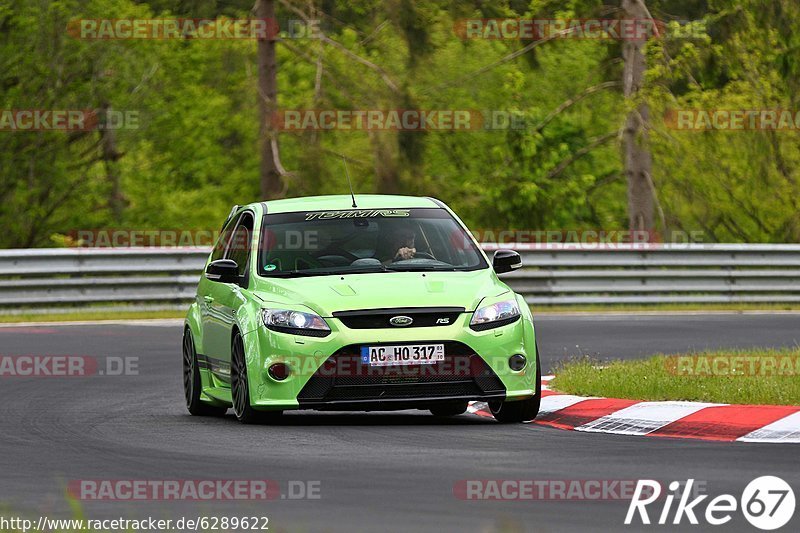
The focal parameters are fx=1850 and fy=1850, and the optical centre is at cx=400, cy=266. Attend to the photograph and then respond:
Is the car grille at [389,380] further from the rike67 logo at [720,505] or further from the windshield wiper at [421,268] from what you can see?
the rike67 logo at [720,505]

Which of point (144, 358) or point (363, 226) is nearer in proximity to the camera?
point (363, 226)

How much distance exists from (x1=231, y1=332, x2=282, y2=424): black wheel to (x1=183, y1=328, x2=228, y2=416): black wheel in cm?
105

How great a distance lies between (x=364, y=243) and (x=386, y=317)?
1374 mm

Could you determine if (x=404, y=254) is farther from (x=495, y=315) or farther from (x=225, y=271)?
(x=225, y=271)

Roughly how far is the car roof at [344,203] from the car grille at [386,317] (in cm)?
172

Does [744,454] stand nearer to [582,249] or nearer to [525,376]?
[525,376]

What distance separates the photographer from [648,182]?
35312 mm

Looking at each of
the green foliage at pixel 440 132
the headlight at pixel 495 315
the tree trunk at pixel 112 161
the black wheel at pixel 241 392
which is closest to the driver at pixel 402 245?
the headlight at pixel 495 315

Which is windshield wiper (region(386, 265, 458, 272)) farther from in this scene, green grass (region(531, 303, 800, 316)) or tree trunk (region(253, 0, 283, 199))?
tree trunk (region(253, 0, 283, 199))

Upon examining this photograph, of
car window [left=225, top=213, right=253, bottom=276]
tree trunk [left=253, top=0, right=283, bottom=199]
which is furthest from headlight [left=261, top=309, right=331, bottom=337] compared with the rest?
tree trunk [left=253, top=0, right=283, bottom=199]

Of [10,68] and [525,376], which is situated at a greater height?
[10,68]

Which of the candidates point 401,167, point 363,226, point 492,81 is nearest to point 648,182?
point 401,167

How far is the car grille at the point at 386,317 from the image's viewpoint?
464 inches

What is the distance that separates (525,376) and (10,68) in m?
25.4
